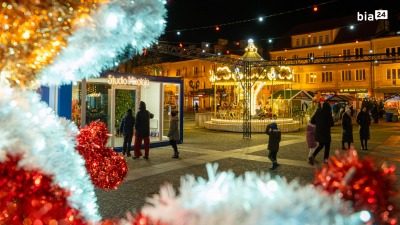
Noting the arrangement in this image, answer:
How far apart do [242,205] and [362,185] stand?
1.21 metres

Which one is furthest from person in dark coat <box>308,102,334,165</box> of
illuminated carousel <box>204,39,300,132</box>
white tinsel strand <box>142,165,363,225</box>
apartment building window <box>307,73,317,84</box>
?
apartment building window <box>307,73,317,84</box>

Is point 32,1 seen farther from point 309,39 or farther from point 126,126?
point 309,39

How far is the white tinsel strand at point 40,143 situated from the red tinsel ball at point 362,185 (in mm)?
1403

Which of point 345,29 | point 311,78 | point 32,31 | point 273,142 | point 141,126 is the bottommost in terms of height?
point 273,142

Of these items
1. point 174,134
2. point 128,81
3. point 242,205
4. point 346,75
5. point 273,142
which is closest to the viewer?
point 242,205

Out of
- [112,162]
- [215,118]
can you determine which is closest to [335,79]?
[215,118]

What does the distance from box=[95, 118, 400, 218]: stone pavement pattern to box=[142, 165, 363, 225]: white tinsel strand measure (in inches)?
173

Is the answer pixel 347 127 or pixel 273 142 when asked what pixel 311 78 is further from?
pixel 273 142

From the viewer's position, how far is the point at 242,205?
4.69ft

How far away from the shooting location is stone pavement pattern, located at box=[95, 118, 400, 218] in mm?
6797

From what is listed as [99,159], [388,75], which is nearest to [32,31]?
[99,159]

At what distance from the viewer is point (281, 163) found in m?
10.7

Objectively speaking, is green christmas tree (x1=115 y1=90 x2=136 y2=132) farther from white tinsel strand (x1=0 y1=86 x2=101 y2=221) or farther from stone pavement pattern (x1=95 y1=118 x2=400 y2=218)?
white tinsel strand (x1=0 y1=86 x2=101 y2=221)

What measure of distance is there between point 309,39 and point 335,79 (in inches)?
262
